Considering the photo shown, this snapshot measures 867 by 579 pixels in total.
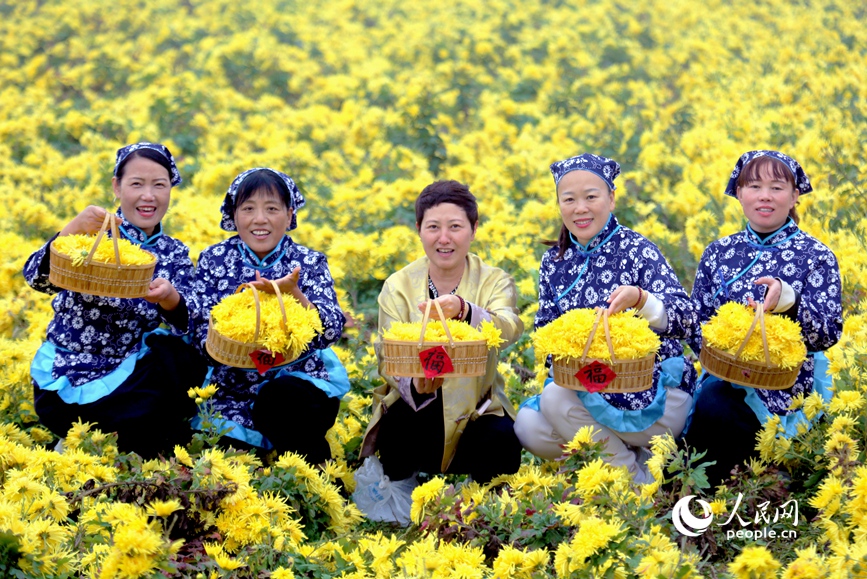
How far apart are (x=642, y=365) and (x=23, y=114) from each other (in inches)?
280

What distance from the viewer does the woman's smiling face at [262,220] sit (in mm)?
3395

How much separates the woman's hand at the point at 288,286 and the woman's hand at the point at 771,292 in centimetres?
146

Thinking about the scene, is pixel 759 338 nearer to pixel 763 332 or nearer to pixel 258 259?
pixel 763 332

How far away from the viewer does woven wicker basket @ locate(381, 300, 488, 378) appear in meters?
2.79

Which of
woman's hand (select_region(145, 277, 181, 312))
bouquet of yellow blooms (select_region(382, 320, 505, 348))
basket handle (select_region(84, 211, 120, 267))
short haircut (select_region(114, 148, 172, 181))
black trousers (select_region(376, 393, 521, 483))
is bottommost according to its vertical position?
black trousers (select_region(376, 393, 521, 483))

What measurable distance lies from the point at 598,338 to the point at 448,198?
2.70 feet

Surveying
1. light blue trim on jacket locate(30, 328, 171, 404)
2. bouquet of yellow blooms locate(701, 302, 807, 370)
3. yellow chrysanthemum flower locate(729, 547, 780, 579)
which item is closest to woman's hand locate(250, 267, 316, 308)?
light blue trim on jacket locate(30, 328, 171, 404)

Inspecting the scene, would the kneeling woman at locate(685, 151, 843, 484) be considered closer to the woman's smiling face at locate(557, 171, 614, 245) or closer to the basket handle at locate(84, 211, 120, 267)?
the woman's smiling face at locate(557, 171, 614, 245)

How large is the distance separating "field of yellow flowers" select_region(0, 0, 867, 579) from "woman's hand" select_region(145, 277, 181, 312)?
1.63 feet

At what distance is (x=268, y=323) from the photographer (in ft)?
9.63

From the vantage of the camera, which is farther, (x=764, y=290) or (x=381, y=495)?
(x=381, y=495)

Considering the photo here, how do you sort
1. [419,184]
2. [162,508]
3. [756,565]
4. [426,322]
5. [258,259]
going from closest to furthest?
[756,565]
[162,508]
[426,322]
[258,259]
[419,184]

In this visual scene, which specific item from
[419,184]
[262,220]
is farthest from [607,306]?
[419,184]

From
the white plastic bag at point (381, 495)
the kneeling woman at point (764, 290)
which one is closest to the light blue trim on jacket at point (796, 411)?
the kneeling woman at point (764, 290)
